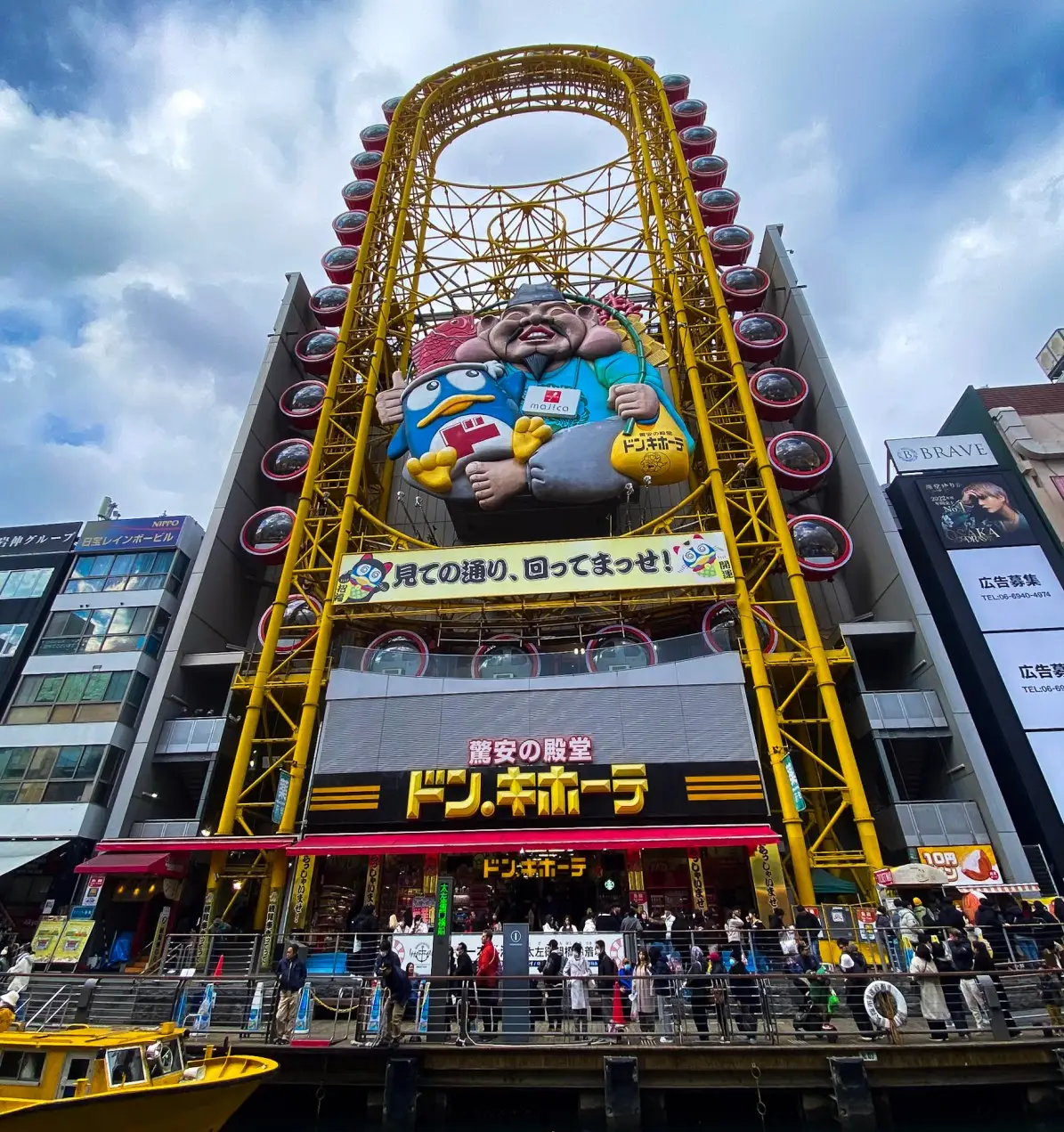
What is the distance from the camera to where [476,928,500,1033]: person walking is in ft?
42.4

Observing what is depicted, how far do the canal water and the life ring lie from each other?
5.07 feet

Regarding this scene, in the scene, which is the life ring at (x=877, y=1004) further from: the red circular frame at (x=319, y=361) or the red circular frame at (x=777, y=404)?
the red circular frame at (x=319, y=361)

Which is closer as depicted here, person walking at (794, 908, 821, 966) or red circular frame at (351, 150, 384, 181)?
person walking at (794, 908, 821, 966)

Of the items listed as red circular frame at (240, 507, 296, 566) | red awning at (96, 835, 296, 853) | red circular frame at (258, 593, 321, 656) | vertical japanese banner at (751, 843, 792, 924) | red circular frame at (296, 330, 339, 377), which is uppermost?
red circular frame at (296, 330, 339, 377)

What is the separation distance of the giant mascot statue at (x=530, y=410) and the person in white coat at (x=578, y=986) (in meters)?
16.7

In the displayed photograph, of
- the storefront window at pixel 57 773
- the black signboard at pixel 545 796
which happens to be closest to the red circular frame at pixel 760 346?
the black signboard at pixel 545 796

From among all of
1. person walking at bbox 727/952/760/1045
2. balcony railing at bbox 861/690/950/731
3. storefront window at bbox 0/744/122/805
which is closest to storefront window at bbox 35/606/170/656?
storefront window at bbox 0/744/122/805

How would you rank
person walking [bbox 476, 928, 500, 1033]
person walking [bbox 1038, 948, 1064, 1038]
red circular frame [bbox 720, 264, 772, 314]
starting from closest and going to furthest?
person walking [bbox 1038, 948, 1064, 1038], person walking [bbox 476, 928, 500, 1033], red circular frame [bbox 720, 264, 772, 314]

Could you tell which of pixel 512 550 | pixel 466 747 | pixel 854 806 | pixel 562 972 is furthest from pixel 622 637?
pixel 562 972

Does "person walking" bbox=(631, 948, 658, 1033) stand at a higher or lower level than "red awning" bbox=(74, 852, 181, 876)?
lower

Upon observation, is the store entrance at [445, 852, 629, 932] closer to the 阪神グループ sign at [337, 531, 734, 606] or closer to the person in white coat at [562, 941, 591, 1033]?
the person in white coat at [562, 941, 591, 1033]

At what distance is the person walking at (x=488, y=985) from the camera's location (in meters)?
12.9

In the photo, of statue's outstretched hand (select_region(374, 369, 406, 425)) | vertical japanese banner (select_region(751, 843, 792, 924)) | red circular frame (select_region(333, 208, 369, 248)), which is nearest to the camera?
vertical japanese banner (select_region(751, 843, 792, 924))

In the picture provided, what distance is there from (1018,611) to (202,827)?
3076cm
